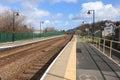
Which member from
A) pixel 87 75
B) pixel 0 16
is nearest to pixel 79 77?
pixel 87 75

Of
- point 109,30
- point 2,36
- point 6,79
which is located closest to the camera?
point 6,79

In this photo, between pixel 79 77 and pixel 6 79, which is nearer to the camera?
pixel 79 77

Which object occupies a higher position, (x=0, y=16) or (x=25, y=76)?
(x=0, y=16)

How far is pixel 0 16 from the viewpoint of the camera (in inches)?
4067

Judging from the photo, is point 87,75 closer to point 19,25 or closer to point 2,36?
point 2,36

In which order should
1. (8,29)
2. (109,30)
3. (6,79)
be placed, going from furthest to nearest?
(8,29) → (109,30) → (6,79)

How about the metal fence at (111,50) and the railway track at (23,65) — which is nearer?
the railway track at (23,65)

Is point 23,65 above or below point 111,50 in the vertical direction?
below

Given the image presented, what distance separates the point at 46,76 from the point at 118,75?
304 cm

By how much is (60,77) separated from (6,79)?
2.59m

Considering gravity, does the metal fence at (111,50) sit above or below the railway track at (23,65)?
above

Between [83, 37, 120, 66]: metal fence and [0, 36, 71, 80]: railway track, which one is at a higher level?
[83, 37, 120, 66]: metal fence

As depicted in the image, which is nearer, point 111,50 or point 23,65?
point 23,65

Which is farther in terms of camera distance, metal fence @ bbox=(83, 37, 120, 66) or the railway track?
metal fence @ bbox=(83, 37, 120, 66)
